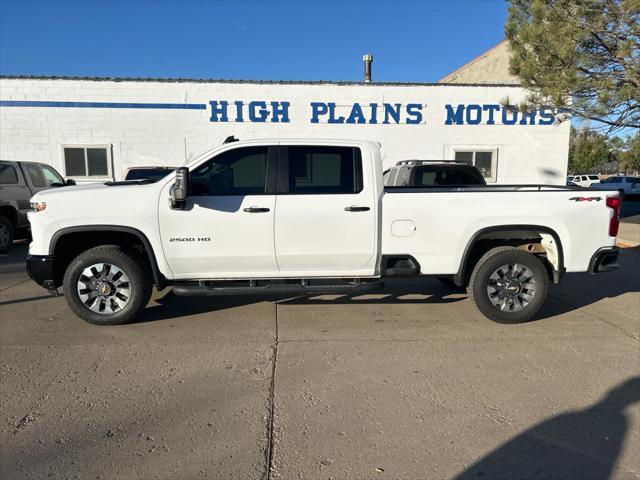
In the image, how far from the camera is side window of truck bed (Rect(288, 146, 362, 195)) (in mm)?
4832

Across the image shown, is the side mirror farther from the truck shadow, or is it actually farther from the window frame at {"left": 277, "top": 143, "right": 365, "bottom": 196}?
the truck shadow

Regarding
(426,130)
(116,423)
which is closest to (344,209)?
(116,423)

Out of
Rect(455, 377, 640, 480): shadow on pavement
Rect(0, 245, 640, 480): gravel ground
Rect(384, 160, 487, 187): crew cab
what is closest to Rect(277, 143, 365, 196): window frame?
Rect(0, 245, 640, 480): gravel ground

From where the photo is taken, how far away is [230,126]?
1335 cm

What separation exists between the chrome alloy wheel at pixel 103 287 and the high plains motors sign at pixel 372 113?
30.8 feet

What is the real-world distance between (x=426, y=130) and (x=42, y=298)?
1144 cm

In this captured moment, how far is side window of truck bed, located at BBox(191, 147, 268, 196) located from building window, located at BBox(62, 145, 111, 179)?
32.6ft

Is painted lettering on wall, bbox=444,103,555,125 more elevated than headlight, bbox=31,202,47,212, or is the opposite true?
painted lettering on wall, bbox=444,103,555,125

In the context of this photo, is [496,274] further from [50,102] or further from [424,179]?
[50,102]

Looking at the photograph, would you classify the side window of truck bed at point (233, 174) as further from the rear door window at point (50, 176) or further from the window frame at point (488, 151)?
the window frame at point (488, 151)

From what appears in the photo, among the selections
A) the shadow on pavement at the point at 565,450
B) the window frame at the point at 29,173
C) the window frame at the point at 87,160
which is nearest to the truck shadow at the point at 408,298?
the shadow on pavement at the point at 565,450

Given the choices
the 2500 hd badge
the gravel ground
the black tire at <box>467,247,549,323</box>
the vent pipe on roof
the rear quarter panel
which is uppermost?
the vent pipe on roof

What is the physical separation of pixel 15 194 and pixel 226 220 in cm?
739

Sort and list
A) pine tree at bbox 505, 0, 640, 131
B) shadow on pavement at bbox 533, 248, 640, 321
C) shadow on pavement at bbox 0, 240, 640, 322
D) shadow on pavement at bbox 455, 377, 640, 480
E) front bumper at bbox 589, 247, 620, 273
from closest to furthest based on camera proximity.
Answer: shadow on pavement at bbox 455, 377, 640, 480 < front bumper at bbox 589, 247, 620, 273 < shadow on pavement at bbox 0, 240, 640, 322 < shadow on pavement at bbox 533, 248, 640, 321 < pine tree at bbox 505, 0, 640, 131
